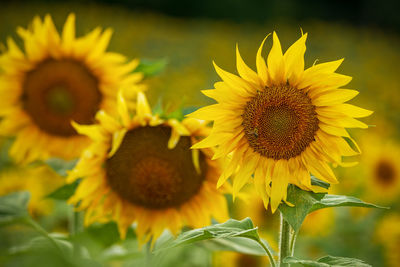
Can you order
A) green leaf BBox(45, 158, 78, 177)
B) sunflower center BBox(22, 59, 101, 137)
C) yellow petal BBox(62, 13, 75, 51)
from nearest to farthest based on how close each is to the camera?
green leaf BBox(45, 158, 78, 177), yellow petal BBox(62, 13, 75, 51), sunflower center BBox(22, 59, 101, 137)

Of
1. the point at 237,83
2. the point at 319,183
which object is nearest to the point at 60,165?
the point at 237,83

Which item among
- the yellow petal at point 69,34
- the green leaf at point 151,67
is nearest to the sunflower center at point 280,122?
the green leaf at point 151,67

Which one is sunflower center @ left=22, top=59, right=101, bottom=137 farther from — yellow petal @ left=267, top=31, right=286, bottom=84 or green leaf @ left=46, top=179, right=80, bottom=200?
yellow petal @ left=267, top=31, right=286, bottom=84

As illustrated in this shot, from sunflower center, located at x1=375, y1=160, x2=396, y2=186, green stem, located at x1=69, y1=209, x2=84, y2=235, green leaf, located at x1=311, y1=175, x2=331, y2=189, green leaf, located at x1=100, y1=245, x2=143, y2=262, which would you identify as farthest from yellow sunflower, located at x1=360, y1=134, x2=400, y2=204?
green leaf, located at x1=311, y1=175, x2=331, y2=189

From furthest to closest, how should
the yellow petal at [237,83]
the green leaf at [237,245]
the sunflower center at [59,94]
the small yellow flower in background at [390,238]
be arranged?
1. the small yellow flower in background at [390,238]
2. the sunflower center at [59,94]
3. the green leaf at [237,245]
4. the yellow petal at [237,83]

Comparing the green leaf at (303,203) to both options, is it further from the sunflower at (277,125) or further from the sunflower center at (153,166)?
the sunflower center at (153,166)

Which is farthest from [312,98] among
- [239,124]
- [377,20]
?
[377,20]

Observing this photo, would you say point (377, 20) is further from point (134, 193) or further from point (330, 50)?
point (134, 193)
